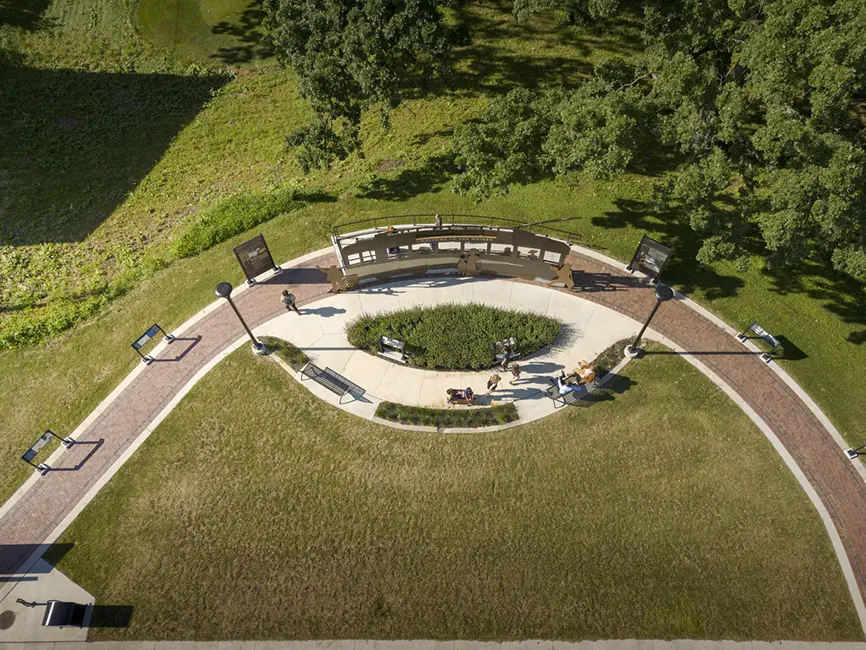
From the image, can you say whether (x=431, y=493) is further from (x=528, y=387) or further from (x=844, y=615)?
(x=844, y=615)

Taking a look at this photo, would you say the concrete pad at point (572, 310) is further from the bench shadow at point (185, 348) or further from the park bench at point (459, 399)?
the bench shadow at point (185, 348)

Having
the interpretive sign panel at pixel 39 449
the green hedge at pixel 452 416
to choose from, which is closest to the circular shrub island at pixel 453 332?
the green hedge at pixel 452 416

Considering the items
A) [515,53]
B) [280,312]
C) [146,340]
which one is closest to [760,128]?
[515,53]

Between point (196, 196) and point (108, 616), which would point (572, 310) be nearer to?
point (108, 616)

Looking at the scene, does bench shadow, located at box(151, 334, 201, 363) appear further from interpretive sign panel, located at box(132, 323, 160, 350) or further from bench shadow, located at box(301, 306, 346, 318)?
bench shadow, located at box(301, 306, 346, 318)

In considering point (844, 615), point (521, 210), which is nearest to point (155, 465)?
point (521, 210)

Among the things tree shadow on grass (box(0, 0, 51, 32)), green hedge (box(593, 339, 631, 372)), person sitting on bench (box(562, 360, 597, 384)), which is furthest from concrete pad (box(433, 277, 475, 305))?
tree shadow on grass (box(0, 0, 51, 32))
